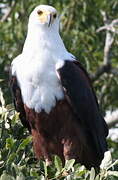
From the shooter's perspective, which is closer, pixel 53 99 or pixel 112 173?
pixel 112 173

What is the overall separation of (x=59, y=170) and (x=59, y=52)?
1365mm

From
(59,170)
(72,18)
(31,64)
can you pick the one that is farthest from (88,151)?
(72,18)

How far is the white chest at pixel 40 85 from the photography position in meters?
5.56

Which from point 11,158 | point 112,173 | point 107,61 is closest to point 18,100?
point 11,158

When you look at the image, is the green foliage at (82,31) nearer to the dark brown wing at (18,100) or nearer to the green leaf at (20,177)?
the dark brown wing at (18,100)

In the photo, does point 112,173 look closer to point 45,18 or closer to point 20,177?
point 20,177

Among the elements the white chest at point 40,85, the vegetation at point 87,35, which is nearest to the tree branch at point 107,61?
the vegetation at point 87,35

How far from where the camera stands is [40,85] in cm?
557

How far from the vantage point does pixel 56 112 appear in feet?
18.6

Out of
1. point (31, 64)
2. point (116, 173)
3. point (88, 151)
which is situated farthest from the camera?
point (88, 151)

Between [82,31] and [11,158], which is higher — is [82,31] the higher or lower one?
the lower one

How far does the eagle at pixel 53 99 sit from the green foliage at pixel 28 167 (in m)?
0.48

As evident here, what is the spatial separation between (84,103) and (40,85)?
46 centimetres

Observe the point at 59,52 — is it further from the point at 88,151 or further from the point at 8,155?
the point at 8,155
